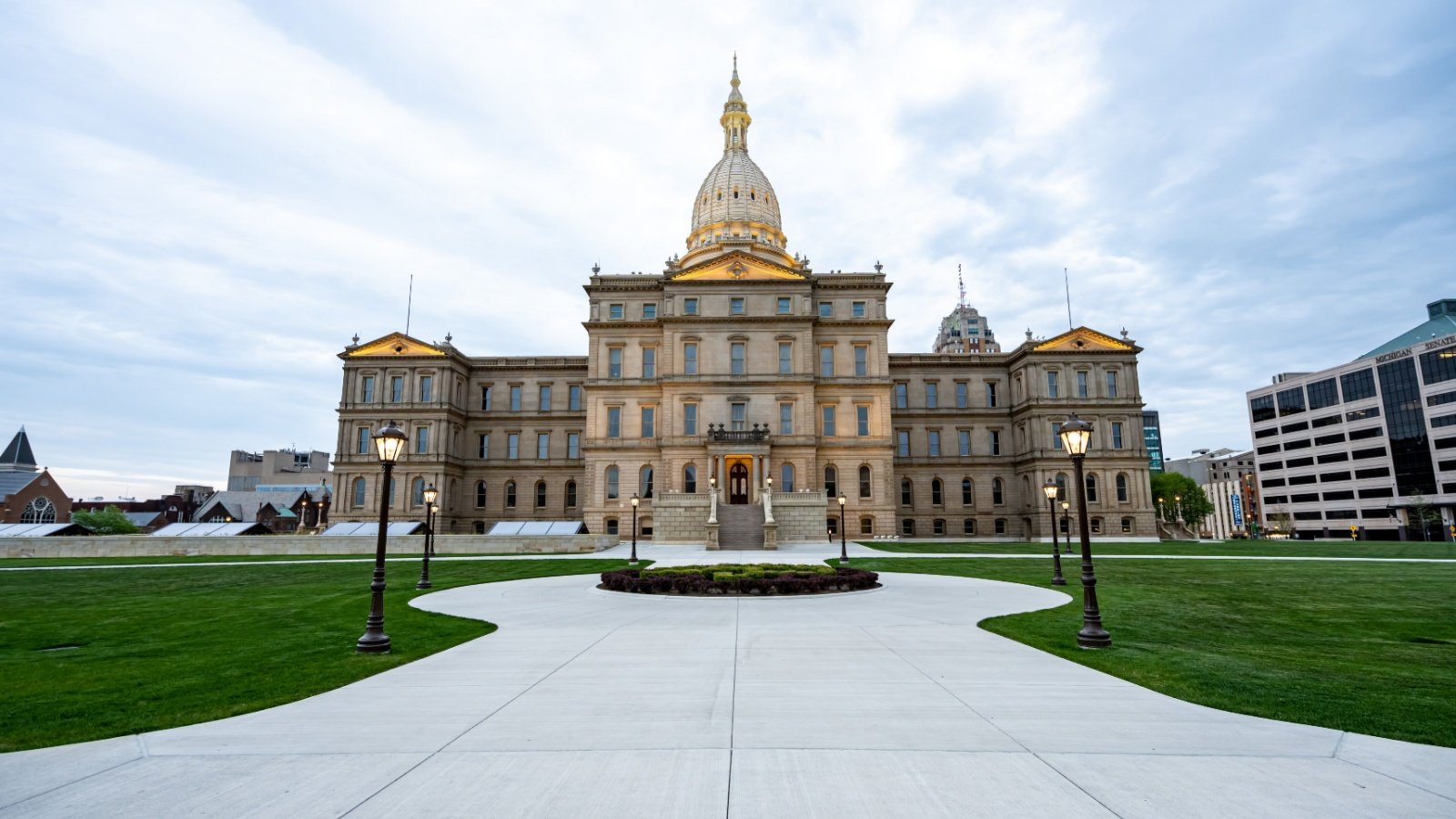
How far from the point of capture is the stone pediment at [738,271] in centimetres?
5684

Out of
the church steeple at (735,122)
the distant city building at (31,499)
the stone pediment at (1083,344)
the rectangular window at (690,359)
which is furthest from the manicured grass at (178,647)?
the distant city building at (31,499)

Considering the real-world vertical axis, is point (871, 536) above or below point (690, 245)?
below

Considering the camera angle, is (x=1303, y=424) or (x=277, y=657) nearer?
(x=277, y=657)

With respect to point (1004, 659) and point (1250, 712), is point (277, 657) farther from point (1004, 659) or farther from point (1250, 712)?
point (1250, 712)

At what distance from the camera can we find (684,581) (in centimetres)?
1906

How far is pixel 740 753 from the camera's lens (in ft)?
20.3

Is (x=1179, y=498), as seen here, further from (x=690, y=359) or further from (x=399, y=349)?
(x=399, y=349)

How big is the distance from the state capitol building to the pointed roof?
8543 cm

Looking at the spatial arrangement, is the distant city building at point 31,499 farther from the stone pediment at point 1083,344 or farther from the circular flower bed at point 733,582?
the stone pediment at point 1083,344

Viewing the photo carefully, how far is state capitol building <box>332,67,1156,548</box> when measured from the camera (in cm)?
5512

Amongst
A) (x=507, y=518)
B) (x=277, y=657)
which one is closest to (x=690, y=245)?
(x=507, y=518)

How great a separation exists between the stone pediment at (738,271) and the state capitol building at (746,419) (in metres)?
0.16

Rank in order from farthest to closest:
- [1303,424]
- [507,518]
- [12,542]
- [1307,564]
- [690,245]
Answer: [1303,424]
[690,245]
[507,518]
[12,542]
[1307,564]

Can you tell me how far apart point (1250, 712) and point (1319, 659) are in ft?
15.4
